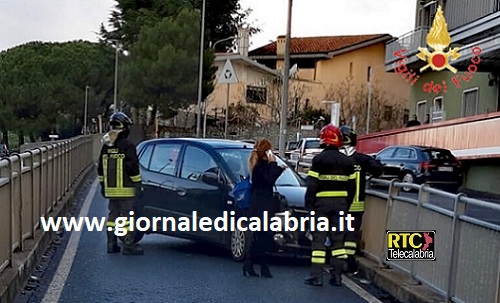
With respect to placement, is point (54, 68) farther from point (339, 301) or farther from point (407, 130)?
point (339, 301)

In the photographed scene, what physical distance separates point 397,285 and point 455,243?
1.28m

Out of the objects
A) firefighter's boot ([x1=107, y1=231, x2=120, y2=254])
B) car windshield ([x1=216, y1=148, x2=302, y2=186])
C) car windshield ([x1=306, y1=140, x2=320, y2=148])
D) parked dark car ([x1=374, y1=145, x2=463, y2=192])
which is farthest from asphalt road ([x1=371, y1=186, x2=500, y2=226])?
car windshield ([x1=306, y1=140, x2=320, y2=148])

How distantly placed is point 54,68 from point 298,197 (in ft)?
179

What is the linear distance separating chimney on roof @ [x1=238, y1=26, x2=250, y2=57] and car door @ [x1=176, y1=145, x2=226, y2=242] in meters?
43.1

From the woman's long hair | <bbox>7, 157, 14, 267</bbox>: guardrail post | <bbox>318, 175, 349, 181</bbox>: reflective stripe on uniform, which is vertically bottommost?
<bbox>7, 157, 14, 267</bbox>: guardrail post

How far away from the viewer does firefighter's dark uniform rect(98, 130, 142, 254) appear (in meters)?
10.0

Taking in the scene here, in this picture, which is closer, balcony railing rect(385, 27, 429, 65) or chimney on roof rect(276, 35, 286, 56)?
balcony railing rect(385, 27, 429, 65)

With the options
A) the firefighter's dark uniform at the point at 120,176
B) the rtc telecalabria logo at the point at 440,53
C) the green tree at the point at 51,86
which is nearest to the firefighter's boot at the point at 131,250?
the firefighter's dark uniform at the point at 120,176

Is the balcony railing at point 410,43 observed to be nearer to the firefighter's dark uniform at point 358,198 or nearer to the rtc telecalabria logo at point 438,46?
the rtc telecalabria logo at point 438,46

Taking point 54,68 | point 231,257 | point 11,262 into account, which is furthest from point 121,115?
point 54,68

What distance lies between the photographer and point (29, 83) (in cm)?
5947

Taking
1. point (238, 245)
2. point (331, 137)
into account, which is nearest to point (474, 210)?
point (331, 137)

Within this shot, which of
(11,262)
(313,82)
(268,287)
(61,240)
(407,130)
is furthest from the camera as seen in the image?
(313,82)

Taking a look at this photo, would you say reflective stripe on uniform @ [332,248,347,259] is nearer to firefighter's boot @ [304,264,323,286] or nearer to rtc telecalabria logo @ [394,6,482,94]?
firefighter's boot @ [304,264,323,286]
